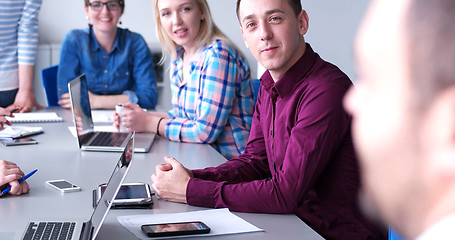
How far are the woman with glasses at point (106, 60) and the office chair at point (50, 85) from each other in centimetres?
23

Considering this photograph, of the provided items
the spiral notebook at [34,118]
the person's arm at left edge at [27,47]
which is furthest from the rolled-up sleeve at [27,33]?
the spiral notebook at [34,118]

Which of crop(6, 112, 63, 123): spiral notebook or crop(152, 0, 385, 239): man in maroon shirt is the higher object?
crop(152, 0, 385, 239): man in maroon shirt

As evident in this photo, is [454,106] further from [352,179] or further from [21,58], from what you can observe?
[21,58]

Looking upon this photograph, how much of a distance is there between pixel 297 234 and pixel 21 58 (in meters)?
2.50

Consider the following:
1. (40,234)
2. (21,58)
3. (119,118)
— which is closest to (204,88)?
(119,118)

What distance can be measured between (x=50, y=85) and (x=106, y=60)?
1.55ft

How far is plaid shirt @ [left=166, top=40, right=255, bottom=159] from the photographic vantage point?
224cm

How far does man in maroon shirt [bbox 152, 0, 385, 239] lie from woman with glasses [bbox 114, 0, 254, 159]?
51cm

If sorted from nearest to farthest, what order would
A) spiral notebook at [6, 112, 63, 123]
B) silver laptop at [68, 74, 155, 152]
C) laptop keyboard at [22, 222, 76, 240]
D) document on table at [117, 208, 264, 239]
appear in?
1. laptop keyboard at [22, 222, 76, 240]
2. document on table at [117, 208, 264, 239]
3. silver laptop at [68, 74, 155, 152]
4. spiral notebook at [6, 112, 63, 123]

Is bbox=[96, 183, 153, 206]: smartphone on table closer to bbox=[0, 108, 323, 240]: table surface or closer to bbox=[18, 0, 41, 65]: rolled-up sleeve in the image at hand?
bbox=[0, 108, 323, 240]: table surface

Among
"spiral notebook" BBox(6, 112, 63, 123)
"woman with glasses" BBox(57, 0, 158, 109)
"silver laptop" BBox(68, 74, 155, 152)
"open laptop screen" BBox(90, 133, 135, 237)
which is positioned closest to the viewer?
"open laptop screen" BBox(90, 133, 135, 237)

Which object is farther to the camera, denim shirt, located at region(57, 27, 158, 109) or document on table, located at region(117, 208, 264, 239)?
denim shirt, located at region(57, 27, 158, 109)

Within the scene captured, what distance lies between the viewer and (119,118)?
2523 mm

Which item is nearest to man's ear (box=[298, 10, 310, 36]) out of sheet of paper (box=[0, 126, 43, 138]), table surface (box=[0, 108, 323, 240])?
table surface (box=[0, 108, 323, 240])
